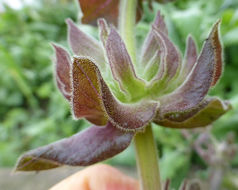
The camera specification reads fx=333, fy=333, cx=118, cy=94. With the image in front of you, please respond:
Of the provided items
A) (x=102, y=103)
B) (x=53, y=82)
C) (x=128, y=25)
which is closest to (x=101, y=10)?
(x=128, y=25)

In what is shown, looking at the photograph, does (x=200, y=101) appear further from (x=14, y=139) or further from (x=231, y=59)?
(x=14, y=139)

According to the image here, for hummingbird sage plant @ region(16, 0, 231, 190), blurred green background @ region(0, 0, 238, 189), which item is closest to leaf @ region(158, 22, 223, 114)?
hummingbird sage plant @ region(16, 0, 231, 190)

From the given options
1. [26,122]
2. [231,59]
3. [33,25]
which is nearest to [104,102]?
[231,59]

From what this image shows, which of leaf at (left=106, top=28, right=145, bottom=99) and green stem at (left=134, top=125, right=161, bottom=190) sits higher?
leaf at (left=106, top=28, right=145, bottom=99)

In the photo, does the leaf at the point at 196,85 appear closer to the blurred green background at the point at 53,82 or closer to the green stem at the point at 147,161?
the green stem at the point at 147,161

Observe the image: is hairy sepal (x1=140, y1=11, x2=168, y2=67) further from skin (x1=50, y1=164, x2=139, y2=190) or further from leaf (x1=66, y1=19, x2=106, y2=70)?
skin (x1=50, y1=164, x2=139, y2=190)

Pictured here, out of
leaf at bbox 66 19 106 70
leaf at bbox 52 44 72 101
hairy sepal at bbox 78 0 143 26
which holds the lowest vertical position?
leaf at bbox 52 44 72 101
